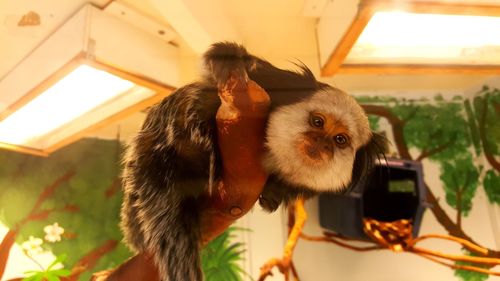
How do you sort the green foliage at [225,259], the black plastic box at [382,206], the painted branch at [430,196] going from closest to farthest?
1. the green foliage at [225,259]
2. the painted branch at [430,196]
3. the black plastic box at [382,206]

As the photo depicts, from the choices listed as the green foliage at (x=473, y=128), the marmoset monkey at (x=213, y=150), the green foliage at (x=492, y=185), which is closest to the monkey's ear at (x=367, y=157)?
the marmoset monkey at (x=213, y=150)

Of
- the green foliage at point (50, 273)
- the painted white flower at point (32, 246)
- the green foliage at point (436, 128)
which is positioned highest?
the green foliage at point (436, 128)

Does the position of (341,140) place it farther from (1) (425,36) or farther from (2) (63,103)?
(2) (63,103)

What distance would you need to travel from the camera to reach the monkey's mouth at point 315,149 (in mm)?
450

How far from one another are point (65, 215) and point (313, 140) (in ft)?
2.56

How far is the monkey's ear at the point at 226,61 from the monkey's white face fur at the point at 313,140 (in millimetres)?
66

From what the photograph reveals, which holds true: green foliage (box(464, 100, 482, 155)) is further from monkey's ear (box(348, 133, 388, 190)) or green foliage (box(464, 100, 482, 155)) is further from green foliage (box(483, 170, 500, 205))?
monkey's ear (box(348, 133, 388, 190))

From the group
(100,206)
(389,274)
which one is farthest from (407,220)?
(100,206)

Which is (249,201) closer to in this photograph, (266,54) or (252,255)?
(266,54)

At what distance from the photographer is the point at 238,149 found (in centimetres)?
45

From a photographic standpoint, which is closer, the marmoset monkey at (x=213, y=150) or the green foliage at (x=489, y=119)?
the marmoset monkey at (x=213, y=150)

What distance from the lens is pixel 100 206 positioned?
0.93 meters

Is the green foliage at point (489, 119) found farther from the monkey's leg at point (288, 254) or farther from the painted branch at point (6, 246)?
the painted branch at point (6, 246)

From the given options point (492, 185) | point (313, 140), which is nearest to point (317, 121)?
point (313, 140)
